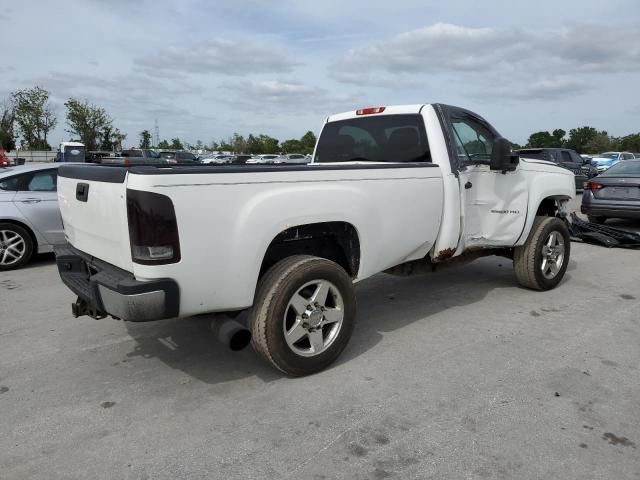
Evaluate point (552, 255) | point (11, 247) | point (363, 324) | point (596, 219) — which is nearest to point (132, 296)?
point (363, 324)

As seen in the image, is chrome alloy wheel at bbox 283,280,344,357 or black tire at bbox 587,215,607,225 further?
black tire at bbox 587,215,607,225

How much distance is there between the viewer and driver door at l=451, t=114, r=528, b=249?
4.66m

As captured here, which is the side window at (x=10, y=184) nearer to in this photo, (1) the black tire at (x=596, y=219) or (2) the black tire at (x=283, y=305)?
(2) the black tire at (x=283, y=305)

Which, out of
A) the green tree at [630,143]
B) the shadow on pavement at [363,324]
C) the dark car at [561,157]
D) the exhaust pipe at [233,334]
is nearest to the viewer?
the exhaust pipe at [233,334]

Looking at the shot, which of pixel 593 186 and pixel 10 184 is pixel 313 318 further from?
pixel 593 186

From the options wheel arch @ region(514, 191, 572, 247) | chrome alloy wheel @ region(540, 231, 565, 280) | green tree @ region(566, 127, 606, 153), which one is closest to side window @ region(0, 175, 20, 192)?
wheel arch @ region(514, 191, 572, 247)

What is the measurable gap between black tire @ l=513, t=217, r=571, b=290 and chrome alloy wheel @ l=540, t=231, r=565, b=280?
2 centimetres

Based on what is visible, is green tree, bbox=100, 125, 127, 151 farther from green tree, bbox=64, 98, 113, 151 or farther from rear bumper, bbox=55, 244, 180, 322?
rear bumper, bbox=55, 244, 180, 322

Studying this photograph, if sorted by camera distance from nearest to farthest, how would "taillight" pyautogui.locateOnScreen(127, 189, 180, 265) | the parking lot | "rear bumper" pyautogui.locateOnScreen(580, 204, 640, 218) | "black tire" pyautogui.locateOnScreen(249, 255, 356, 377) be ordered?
the parking lot, "taillight" pyautogui.locateOnScreen(127, 189, 180, 265), "black tire" pyautogui.locateOnScreen(249, 255, 356, 377), "rear bumper" pyautogui.locateOnScreen(580, 204, 640, 218)

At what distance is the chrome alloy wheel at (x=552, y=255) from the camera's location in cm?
561

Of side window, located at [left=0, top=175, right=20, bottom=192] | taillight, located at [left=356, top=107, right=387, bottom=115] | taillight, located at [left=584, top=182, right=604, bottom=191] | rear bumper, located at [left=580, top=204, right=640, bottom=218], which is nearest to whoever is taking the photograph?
taillight, located at [left=356, top=107, right=387, bottom=115]

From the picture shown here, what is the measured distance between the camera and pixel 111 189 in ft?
Result: 9.91

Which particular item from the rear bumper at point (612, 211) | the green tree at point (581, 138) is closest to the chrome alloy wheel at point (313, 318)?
the rear bumper at point (612, 211)

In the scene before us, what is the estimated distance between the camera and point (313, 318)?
3.50m
